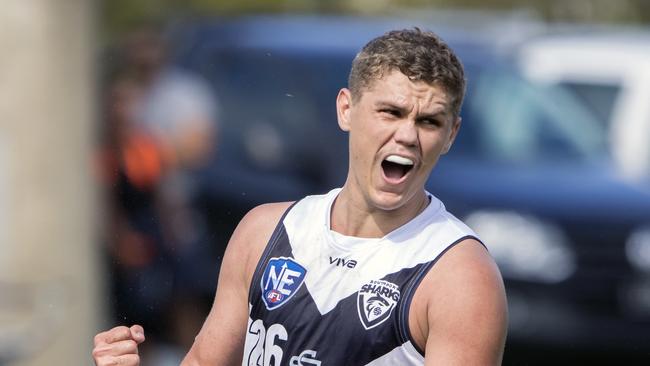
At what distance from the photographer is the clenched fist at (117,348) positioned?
4.57 meters

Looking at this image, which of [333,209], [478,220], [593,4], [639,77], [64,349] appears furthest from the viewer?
[593,4]

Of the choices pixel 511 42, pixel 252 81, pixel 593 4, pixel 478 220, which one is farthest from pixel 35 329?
pixel 593 4

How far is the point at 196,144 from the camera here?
9664 mm

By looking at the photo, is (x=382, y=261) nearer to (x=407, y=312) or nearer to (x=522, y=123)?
(x=407, y=312)

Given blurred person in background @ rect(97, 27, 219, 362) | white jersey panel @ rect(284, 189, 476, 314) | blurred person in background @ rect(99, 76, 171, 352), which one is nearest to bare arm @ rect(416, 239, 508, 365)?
white jersey panel @ rect(284, 189, 476, 314)

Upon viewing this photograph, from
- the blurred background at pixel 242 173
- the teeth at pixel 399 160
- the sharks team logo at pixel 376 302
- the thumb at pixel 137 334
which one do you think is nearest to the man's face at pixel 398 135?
the teeth at pixel 399 160

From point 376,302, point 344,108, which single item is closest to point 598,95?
point 344,108

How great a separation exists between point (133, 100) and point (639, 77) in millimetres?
3371

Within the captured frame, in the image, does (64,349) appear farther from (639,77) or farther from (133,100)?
(639,77)

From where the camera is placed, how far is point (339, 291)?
14.3 feet

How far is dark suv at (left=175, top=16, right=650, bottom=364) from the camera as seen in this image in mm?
9297

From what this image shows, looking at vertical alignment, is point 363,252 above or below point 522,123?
above

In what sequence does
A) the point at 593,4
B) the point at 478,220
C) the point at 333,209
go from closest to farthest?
the point at 333,209 < the point at 478,220 < the point at 593,4

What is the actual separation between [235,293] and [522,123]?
18.0ft
